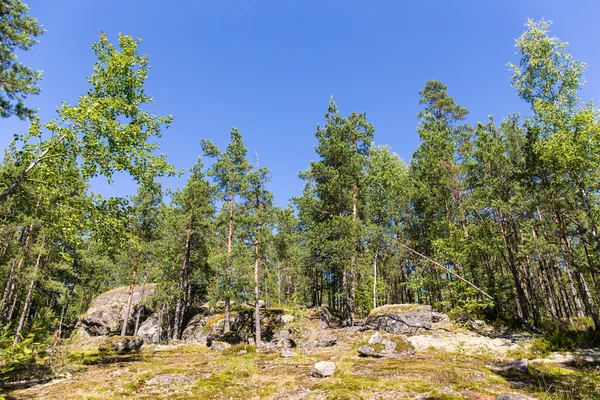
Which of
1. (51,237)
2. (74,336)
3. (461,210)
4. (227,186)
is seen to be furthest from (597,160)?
(51,237)

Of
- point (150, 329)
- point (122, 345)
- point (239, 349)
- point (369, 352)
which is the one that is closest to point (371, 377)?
point (369, 352)

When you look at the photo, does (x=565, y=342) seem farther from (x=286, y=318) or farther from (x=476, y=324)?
(x=286, y=318)

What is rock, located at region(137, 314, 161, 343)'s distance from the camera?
3050 cm

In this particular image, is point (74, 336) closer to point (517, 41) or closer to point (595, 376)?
point (595, 376)

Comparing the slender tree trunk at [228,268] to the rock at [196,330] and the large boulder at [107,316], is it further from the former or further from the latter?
the large boulder at [107,316]

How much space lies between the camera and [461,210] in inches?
842

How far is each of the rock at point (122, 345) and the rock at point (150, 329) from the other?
10602mm

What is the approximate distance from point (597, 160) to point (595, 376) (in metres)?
10.8

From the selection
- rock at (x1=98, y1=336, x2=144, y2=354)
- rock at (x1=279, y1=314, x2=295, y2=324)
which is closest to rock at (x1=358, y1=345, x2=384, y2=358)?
rock at (x1=279, y1=314, x2=295, y2=324)

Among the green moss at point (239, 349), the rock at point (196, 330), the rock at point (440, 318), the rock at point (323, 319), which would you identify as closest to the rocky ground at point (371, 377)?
the green moss at point (239, 349)

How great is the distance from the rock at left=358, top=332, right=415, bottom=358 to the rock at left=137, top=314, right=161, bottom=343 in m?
25.6

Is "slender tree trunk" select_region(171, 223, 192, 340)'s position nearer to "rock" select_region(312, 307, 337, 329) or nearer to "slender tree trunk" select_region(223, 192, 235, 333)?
"slender tree trunk" select_region(223, 192, 235, 333)

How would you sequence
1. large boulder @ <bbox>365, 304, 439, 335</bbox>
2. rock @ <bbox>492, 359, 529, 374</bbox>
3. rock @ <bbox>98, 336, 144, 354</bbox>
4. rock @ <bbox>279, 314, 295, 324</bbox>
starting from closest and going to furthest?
rock @ <bbox>492, 359, 529, 374</bbox> → large boulder @ <bbox>365, 304, 439, 335</bbox> → rock @ <bbox>98, 336, 144, 354</bbox> → rock @ <bbox>279, 314, 295, 324</bbox>

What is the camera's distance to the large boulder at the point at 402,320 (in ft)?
61.5
